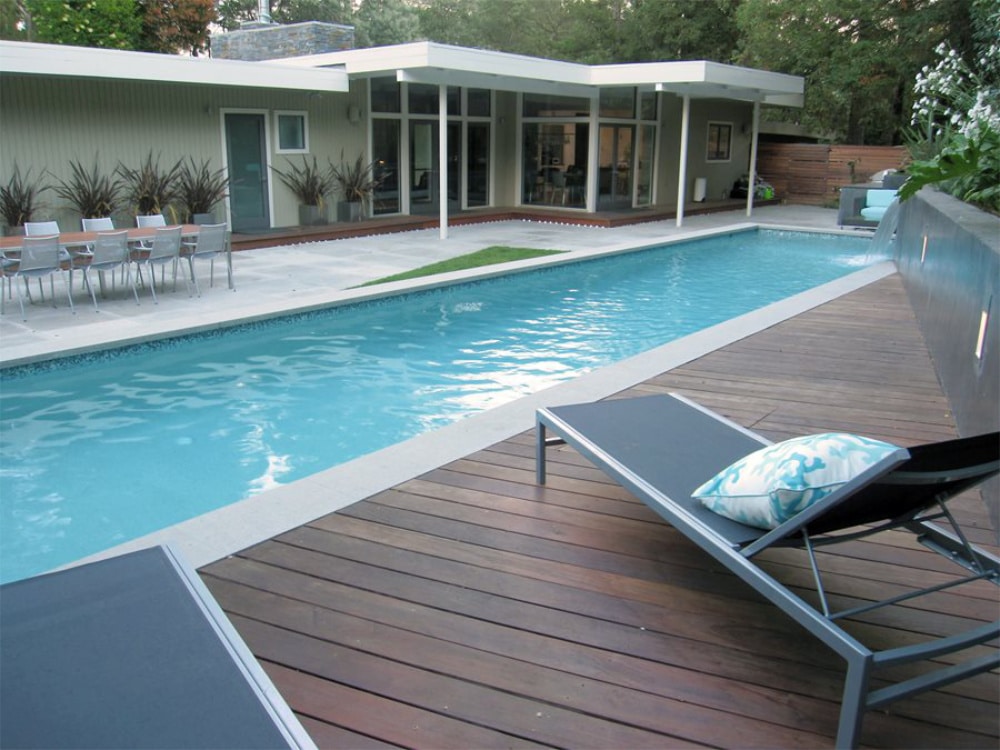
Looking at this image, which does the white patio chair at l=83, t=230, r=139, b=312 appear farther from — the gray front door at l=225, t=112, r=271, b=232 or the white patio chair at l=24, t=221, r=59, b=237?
the gray front door at l=225, t=112, r=271, b=232

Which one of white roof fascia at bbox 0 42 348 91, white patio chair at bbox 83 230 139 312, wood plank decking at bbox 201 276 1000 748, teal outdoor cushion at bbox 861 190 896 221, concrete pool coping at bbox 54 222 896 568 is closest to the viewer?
wood plank decking at bbox 201 276 1000 748

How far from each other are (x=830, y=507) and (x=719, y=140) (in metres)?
21.7

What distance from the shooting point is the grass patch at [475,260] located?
10.5m

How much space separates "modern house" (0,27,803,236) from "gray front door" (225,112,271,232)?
2 centimetres

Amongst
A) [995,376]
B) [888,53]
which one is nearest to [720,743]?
[995,376]

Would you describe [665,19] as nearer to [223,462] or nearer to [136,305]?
[136,305]

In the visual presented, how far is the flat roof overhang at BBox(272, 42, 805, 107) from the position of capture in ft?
42.3

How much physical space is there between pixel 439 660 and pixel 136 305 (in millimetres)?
7279

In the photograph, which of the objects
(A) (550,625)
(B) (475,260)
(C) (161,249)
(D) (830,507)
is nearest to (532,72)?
(B) (475,260)

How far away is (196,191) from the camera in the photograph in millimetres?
12789

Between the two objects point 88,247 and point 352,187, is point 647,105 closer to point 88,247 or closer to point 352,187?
point 352,187

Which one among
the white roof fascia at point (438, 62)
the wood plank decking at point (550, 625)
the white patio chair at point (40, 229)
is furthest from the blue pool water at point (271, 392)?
the white roof fascia at point (438, 62)

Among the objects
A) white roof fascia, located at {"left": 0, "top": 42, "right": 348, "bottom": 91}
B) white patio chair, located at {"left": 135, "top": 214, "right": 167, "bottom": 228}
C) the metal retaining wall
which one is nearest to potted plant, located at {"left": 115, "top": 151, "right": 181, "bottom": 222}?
white roof fascia, located at {"left": 0, "top": 42, "right": 348, "bottom": 91}

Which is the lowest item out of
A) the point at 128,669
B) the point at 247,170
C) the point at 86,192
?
the point at 128,669
